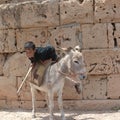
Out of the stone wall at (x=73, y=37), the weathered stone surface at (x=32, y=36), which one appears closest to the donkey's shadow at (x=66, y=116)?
the stone wall at (x=73, y=37)

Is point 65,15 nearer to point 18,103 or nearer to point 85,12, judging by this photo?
point 85,12

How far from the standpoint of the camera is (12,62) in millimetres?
8234

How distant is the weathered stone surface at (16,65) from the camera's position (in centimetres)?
812

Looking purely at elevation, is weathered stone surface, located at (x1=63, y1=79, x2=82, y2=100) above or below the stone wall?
below

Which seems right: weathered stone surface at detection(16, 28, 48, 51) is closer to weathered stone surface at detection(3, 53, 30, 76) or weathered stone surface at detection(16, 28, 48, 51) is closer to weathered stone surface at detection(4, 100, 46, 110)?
weathered stone surface at detection(3, 53, 30, 76)

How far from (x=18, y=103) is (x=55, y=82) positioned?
1722 mm

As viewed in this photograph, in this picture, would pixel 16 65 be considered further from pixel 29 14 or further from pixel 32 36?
pixel 29 14

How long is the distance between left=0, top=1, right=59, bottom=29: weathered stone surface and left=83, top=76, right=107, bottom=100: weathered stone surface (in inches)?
58.8

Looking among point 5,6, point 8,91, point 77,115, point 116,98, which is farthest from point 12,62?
point 116,98

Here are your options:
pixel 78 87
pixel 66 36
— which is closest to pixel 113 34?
pixel 66 36

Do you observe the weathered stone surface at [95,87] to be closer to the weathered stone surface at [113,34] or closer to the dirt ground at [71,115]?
the dirt ground at [71,115]

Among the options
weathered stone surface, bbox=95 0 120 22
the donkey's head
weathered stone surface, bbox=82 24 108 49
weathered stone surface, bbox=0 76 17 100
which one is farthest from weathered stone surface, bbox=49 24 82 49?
weathered stone surface, bbox=0 76 17 100

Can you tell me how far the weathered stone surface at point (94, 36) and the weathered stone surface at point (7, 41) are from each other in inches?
64.3

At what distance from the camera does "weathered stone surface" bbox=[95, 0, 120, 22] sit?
7.65 meters
